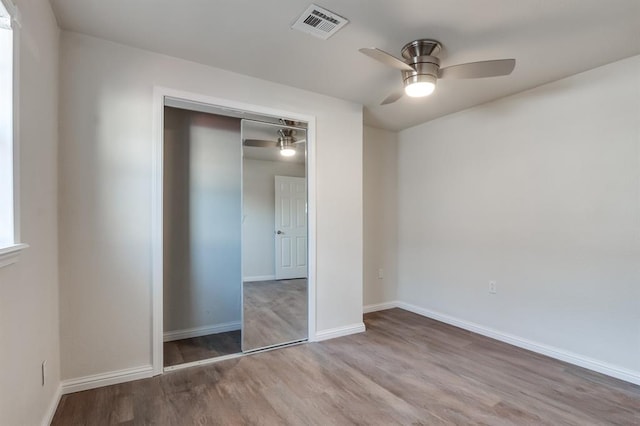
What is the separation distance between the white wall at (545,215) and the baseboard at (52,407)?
366 cm

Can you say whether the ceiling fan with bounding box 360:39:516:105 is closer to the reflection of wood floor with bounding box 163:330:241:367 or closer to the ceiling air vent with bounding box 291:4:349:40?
the ceiling air vent with bounding box 291:4:349:40

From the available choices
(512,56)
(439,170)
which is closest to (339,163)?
(439,170)

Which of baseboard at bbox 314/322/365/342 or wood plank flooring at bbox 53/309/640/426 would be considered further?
baseboard at bbox 314/322/365/342

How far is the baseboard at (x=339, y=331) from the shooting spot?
3.08 meters

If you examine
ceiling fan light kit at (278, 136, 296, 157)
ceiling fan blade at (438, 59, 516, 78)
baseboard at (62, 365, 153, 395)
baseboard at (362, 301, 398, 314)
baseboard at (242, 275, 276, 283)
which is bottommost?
baseboard at (362, 301, 398, 314)

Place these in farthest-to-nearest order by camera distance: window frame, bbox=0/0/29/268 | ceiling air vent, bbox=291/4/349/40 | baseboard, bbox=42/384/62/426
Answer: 1. ceiling air vent, bbox=291/4/349/40
2. baseboard, bbox=42/384/62/426
3. window frame, bbox=0/0/29/268

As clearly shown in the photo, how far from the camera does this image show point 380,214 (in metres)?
4.26

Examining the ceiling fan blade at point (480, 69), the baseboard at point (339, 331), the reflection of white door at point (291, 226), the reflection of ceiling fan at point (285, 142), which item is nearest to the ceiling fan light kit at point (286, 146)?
the reflection of ceiling fan at point (285, 142)

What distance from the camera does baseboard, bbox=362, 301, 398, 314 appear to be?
159 inches

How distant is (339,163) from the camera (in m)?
3.25

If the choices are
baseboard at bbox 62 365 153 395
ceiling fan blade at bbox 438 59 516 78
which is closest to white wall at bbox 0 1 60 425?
baseboard at bbox 62 365 153 395

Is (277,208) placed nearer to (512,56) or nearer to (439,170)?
(439,170)

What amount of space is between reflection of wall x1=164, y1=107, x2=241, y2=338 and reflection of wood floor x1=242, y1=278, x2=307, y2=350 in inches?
18.2

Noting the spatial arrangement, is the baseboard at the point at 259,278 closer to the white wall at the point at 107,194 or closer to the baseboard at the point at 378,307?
the white wall at the point at 107,194
